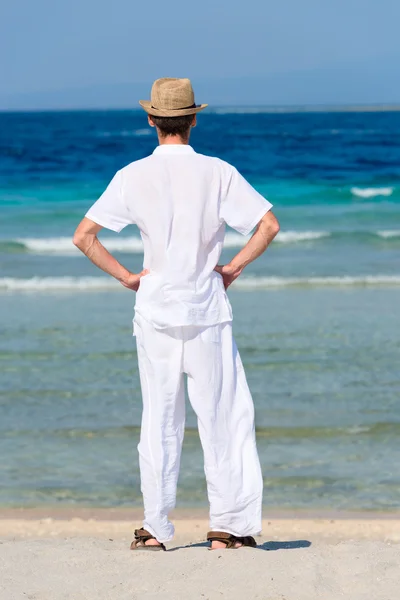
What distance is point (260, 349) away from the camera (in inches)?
329

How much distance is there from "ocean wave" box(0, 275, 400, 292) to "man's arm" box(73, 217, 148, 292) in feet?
28.1

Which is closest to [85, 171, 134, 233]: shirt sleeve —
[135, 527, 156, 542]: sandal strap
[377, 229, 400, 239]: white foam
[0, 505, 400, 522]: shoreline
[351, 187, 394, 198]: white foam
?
[135, 527, 156, 542]: sandal strap

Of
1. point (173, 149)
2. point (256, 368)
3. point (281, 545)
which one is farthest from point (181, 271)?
point (256, 368)

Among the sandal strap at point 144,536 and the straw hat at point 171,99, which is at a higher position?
the straw hat at point 171,99

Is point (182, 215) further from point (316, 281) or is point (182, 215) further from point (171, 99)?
point (316, 281)

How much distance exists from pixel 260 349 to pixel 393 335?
132 cm

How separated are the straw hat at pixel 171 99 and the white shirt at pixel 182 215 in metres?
0.13

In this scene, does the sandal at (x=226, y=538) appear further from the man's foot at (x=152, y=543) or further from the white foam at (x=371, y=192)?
the white foam at (x=371, y=192)

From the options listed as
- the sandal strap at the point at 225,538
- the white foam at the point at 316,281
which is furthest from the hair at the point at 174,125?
the white foam at the point at 316,281

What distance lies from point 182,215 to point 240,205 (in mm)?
210

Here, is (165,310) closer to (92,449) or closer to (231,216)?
(231,216)

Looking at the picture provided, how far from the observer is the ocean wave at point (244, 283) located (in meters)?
12.5

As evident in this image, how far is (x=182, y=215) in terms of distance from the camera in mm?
3547

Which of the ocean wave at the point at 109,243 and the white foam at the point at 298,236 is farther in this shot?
the white foam at the point at 298,236
